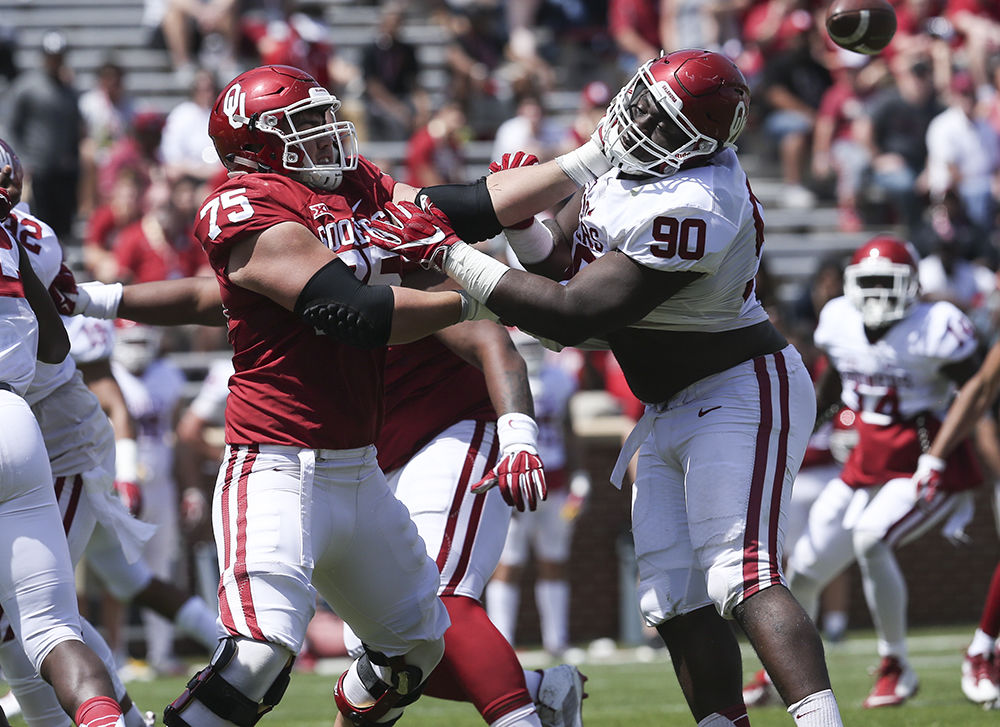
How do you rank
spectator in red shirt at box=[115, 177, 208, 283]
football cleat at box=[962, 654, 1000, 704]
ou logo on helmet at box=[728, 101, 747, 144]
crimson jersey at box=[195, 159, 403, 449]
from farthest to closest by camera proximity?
1. spectator in red shirt at box=[115, 177, 208, 283]
2. football cleat at box=[962, 654, 1000, 704]
3. ou logo on helmet at box=[728, 101, 747, 144]
4. crimson jersey at box=[195, 159, 403, 449]

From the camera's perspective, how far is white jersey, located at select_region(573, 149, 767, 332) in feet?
13.5

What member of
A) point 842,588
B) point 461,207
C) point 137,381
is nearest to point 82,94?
point 137,381

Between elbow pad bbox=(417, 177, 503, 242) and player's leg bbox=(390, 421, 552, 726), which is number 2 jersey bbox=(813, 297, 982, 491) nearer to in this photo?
player's leg bbox=(390, 421, 552, 726)

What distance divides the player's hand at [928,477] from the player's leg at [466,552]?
8.92 ft

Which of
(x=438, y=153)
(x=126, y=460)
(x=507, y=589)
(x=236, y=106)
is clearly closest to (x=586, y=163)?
(x=236, y=106)

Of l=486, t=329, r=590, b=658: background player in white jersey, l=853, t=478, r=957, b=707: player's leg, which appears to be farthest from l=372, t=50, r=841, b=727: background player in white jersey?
l=486, t=329, r=590, b=658: background player in white jersey

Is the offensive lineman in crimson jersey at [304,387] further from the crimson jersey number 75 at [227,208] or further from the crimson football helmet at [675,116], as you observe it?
the crimson football helmet at [675,116]

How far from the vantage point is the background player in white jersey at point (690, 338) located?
13.5 ft

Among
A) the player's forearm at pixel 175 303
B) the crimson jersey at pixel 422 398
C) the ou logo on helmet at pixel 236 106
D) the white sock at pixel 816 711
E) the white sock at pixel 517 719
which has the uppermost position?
the ou logo on helmet at pixel 236 106

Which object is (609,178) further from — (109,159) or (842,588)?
(109,159)

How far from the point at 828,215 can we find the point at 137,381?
7463 millimetres

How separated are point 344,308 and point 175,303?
4.46 feet

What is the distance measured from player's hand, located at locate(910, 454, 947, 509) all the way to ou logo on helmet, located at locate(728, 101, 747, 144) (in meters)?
3.05

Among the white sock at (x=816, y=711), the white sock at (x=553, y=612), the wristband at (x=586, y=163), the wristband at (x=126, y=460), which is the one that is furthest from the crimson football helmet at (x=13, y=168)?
the white sock at (x=553, y=612)
